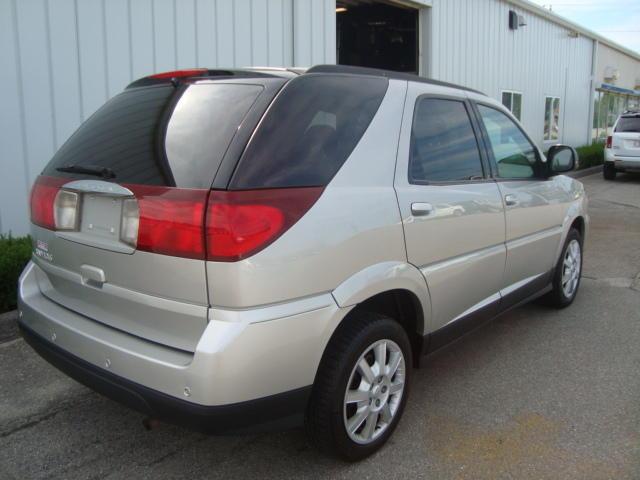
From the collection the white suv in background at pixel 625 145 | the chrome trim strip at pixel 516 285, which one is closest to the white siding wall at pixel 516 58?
the white suv in background at pixel 625 145

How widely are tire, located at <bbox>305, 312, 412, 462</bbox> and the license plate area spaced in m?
0.98

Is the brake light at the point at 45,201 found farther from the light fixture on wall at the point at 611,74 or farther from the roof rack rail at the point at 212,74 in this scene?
the light fixture on wall at the point at 611,74

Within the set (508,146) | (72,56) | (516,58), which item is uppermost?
(516,58)

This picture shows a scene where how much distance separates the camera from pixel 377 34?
42.0 feet

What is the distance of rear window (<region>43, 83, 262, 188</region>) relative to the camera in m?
2.28

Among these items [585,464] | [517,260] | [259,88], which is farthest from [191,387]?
[517,260]

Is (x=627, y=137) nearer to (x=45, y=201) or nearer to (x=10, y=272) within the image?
(x=10, y=272)

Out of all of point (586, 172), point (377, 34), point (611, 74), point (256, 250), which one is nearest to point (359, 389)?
point (256, 250)

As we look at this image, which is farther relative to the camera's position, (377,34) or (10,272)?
(377,34)

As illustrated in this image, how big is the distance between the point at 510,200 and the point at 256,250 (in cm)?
220

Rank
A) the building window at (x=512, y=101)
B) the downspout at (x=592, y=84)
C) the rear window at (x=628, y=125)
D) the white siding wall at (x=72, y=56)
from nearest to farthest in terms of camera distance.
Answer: the white siding wall at (x=72, y=56), the building window at (x=512, y=101), the rear window at (x=628, y=125), the downspout at (x=592, y=84)

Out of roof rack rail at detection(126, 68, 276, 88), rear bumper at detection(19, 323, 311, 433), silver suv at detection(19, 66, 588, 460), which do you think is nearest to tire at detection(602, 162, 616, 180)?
silver suv at detection(19, 66, 588, 460)

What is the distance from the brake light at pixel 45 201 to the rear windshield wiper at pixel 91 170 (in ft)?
0.19

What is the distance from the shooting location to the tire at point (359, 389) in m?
2.49
